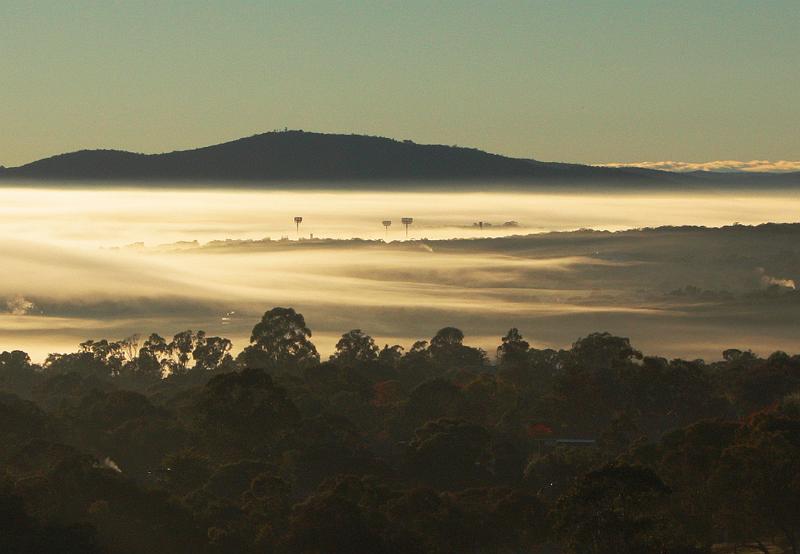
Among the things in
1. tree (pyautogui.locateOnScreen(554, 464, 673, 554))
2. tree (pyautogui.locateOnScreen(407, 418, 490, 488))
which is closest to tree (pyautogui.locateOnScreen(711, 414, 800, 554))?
tree (pyautogui.locateOnScreen(554, 464, 673, 554))

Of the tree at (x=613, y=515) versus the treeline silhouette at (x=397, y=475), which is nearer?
the tree at (x=613, y=515)

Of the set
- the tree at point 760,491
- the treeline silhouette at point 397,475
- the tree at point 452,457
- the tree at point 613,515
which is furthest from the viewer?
the tree at point 452,457

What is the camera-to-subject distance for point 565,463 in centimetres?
12506

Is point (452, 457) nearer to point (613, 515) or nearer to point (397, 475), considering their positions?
point (397, 475)

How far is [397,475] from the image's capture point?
138m

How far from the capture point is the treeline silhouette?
101m

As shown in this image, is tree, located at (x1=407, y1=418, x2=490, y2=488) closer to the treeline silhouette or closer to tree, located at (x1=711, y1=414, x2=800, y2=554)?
the treeline silhouette

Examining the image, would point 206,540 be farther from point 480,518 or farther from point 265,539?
point 480,518

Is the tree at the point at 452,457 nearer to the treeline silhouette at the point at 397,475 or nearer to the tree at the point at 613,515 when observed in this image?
the treeline silhouette at the point at 397,475

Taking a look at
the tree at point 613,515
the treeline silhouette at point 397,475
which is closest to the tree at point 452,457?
the treeline silhouette at point 397,475

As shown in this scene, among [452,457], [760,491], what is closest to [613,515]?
[760,491]

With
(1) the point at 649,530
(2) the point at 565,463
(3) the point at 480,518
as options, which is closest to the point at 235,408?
(2) the point at 565,463

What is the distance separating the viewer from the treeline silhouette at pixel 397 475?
3959 inches

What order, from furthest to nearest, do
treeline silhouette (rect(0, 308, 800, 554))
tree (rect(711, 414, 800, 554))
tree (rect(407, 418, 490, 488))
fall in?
tree (rect(407, 418, 490, 488))
tree (rect(711, 414, 800, 554))
treeline silhouette (rect(0, 308, 800, 554))
